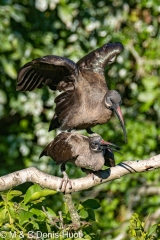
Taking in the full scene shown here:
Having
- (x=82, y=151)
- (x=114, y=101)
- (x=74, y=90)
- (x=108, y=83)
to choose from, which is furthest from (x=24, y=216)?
(x=108, y=83)

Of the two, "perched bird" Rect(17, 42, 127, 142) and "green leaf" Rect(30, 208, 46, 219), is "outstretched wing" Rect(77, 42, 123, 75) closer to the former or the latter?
"perched bird" Rect(17, 42, 127, 142)

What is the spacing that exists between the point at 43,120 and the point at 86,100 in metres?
2.25

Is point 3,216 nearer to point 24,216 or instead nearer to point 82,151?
point 24,216

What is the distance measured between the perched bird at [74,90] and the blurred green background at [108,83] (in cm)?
123

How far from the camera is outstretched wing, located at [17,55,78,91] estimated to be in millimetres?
5073

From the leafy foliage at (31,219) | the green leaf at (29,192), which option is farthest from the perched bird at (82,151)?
the green leaf at (29,192)

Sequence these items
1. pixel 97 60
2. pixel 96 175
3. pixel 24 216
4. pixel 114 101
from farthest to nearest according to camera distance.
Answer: pixel 97 60
pixel 114 101
pixel 96 175
pixel 24 216

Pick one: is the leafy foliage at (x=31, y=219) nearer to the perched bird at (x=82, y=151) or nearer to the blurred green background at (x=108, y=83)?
the perched bird at (x=82, y=151)

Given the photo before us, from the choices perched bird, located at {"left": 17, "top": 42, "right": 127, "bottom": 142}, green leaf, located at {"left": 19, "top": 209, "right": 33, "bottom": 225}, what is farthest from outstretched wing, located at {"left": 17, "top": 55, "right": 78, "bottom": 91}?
green leaf, located at {"left": 19, "top": 209, "right": 33, "bottom": 225}

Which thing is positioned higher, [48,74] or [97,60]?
[97,60]

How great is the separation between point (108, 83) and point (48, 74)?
2266 mm

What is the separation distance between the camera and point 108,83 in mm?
7562

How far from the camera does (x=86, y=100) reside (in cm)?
534

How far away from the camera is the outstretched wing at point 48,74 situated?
5073 mm
